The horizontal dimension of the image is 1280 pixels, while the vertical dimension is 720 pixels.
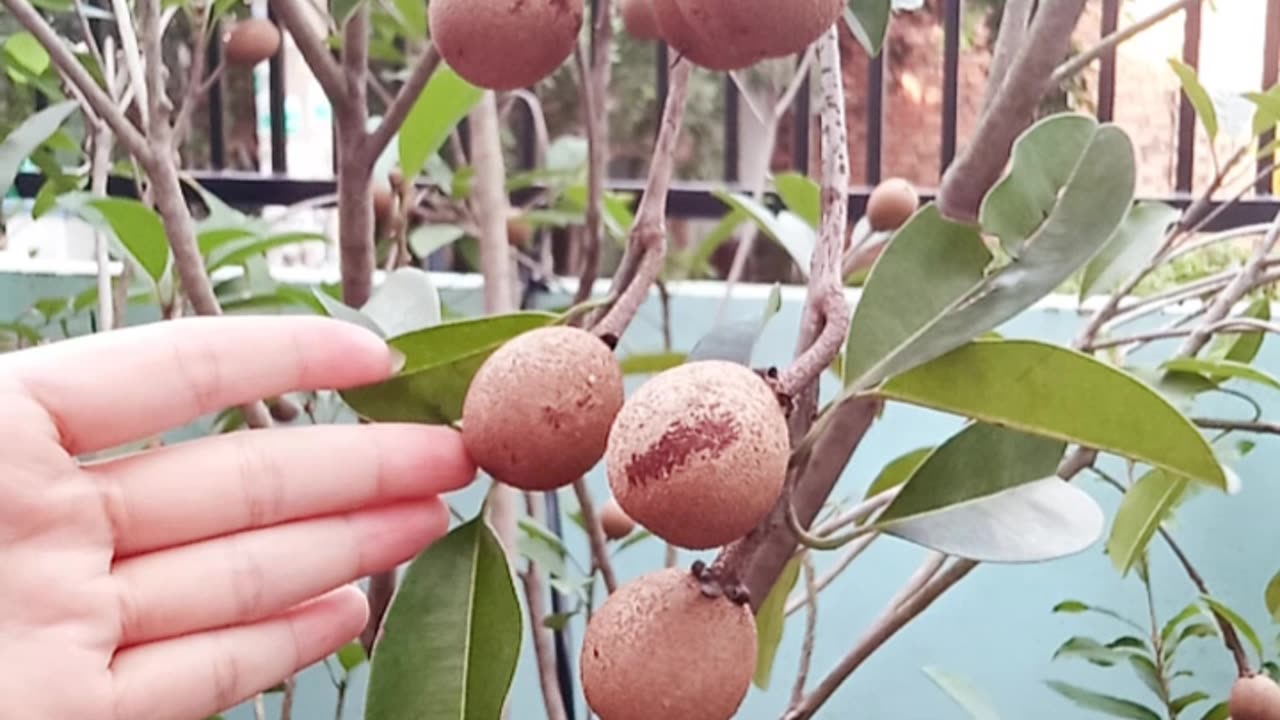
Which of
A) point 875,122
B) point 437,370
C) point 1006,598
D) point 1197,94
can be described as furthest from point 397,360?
point 875,122

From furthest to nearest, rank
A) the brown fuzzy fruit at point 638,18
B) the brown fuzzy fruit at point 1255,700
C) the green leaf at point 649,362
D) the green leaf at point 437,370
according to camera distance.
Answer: the green leaf at point 649,362, the brown fuzzy fruit at point 1255,700, the brown fuzzy fruit at point 638,18, the green leaf at point 437,370

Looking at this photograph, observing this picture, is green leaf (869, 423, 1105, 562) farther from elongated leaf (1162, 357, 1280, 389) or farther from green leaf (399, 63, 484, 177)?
green leaf (399, 63, 484, 177)

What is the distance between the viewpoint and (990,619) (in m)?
1.14

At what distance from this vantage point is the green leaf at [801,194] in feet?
2.68

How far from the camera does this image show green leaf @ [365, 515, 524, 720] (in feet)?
1.16

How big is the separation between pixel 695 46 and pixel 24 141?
0.55 m

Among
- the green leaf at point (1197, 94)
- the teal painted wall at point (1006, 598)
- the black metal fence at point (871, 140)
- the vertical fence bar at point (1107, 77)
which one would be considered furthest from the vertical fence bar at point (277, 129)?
the green leaf at point (1197, 94)

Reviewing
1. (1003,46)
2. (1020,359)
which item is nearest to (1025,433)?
(1020,359)

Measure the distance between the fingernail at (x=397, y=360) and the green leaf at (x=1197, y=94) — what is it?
1.85ft

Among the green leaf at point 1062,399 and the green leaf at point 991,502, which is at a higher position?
the green leaf at point 1062,399

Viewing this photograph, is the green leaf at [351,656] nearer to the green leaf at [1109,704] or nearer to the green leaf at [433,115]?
the green leaf at [433,115]

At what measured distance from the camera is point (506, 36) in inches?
13.1

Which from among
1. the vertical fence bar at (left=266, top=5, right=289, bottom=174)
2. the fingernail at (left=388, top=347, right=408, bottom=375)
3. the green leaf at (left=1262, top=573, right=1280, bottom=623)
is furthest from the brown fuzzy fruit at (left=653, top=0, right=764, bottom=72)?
the vertical fence bar at (left=266, top=5, right=289, bottom=174)

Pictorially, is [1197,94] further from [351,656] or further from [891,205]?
[351,656]
